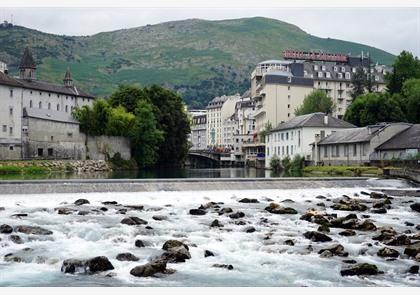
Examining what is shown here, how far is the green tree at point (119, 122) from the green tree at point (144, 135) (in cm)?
73

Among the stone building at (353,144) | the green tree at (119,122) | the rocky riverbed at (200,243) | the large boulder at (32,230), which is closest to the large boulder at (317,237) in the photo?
the rocky riverbed at (200,243)

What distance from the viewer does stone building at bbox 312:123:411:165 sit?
59.5m

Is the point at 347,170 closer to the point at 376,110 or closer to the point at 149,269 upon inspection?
the point at 376,110

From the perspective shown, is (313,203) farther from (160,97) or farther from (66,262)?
(160,97)

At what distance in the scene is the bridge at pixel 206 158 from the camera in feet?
434

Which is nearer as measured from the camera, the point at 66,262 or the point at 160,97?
the point at 66,262

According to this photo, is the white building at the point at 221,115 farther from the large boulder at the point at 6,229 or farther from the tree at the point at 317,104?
the large boulder at the point at 6,229

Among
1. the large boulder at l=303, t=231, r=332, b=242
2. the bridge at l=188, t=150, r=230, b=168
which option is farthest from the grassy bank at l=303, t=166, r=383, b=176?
the bridge at l=188, t=150, r=230, b=168

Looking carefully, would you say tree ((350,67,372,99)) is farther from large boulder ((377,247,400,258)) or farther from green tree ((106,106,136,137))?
large boulder ((377,247,400,258))

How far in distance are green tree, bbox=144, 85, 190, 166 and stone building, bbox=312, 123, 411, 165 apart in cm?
2734

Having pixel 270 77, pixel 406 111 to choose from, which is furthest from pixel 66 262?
pixel 270 77

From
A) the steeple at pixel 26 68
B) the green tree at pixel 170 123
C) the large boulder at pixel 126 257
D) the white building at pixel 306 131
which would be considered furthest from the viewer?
the steeple at pixel 26 68

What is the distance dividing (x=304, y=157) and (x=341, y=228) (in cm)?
4933

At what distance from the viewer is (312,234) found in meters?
22.5
